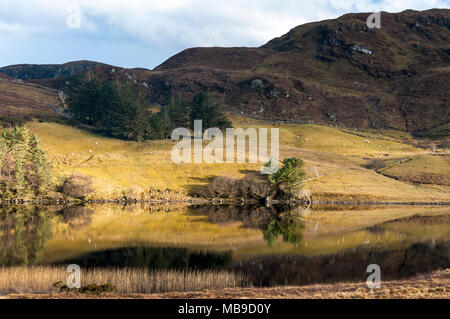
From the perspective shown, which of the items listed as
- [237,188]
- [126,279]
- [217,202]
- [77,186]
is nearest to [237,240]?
[126,279]

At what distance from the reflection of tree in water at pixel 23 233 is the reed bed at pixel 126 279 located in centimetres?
416

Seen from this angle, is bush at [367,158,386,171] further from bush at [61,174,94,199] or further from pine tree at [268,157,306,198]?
bush at [61,174,94,199]

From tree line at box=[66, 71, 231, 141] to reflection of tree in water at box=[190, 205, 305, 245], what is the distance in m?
52.6

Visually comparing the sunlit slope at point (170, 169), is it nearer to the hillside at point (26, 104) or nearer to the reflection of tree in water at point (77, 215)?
the hillside at point (26, 104)

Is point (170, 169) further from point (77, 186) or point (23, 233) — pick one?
point (23, 233)

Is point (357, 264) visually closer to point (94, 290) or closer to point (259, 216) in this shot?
point (94, 290)

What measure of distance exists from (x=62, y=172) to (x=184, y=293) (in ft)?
175

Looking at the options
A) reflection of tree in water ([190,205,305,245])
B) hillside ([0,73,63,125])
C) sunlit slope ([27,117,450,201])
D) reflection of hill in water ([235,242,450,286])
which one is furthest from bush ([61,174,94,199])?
hillside ([0,73,63,125])

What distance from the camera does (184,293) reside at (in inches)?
788

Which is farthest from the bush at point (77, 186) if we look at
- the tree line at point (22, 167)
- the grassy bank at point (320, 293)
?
the grassy bank at point (320, 293)

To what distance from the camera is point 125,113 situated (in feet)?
353

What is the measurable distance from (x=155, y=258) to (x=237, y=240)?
34.0 ft

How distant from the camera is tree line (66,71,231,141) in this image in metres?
107

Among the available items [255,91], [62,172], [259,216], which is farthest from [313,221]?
[255,91]
